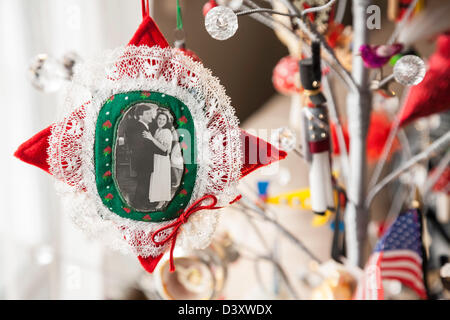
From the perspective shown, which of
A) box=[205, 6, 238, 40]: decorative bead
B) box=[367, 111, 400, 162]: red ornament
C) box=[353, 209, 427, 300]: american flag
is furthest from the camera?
box=[367, 111, 400, 162]: red ornament

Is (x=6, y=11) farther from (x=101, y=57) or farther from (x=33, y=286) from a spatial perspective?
(x=33, y=286)

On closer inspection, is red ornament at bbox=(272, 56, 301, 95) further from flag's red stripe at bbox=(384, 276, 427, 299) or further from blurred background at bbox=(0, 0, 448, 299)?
flag's red stripe at bbox=(384, 276, 427, 299)

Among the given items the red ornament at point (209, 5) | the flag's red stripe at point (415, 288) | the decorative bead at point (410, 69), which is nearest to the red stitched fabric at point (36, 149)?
the red ornament at point (209, 5)

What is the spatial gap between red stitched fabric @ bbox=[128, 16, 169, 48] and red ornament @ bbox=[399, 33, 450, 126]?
378mm

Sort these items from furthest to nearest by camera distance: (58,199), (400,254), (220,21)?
(58,199)
(400,254)
(220,21)

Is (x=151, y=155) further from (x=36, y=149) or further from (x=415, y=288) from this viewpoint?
(x=415, y=288)

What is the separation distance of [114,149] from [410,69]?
31 centimetres

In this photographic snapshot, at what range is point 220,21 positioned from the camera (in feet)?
1.38

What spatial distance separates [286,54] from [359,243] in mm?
330

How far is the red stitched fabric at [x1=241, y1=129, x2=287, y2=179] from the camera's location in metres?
0.46

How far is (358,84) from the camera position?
1.84 feet

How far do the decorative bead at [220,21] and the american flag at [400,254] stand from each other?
14.3 inches

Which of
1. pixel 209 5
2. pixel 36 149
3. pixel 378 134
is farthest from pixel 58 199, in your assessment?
pixel 378 134

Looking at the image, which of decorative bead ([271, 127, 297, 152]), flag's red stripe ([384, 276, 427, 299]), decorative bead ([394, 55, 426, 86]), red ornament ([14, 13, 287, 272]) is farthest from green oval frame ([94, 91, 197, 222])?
flag's red stripe ([384, 276, 427, 299])
